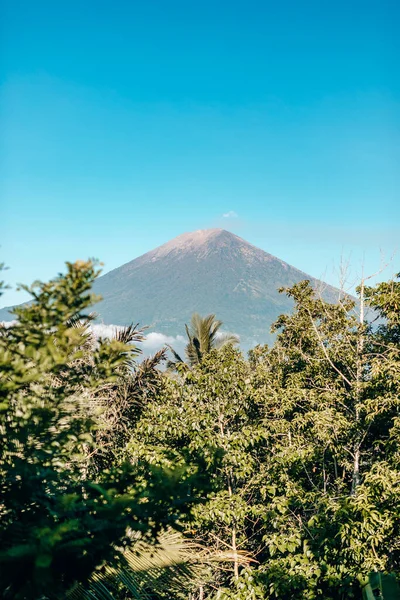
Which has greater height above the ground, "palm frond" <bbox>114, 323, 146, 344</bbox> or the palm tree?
the palm tree

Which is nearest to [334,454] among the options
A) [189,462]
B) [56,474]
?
[189,462]

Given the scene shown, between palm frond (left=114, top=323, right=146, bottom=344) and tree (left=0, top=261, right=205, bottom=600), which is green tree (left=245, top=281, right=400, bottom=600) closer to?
palm frond (left=114, top=323, right=146, bottom=344)

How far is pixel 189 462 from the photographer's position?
3.34 metres

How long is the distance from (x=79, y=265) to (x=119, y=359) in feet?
1.72

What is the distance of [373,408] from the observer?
603 cm

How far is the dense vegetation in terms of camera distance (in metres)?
1.93

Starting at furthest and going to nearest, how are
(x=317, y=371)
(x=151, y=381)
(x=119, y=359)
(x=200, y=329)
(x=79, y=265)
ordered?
1. (x=200, y=329)
2. (x=151, y=381)
3. (x=317, y=371)
4. (x=119, y=359)
5. (x=79, y=265)

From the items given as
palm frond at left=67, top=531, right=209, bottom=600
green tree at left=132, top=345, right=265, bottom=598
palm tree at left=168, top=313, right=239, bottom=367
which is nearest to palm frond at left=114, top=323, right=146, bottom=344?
green tree at left=132, top=345, right=265, bottom=598

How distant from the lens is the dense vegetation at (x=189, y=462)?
193 centimetres

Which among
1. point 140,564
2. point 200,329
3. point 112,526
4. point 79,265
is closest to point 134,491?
point 112,526

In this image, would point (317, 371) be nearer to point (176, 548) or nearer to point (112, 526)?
point (176, 548)

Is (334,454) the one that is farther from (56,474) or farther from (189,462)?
(56,474)

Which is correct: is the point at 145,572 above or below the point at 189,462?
below

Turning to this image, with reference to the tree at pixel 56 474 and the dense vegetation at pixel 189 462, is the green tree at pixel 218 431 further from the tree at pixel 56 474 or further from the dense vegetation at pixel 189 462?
the tree at pixel 56 474
